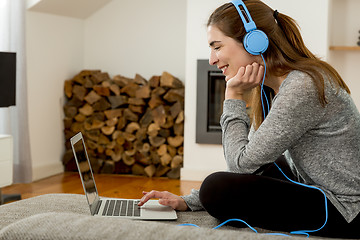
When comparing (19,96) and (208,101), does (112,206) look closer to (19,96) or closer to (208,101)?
(19,96)

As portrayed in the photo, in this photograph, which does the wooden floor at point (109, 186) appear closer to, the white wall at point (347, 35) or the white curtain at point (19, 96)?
the white curtain at point (19, 96)

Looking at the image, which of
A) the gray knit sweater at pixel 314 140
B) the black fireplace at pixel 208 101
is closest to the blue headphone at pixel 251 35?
the gray knit sweater at pixel 314 140

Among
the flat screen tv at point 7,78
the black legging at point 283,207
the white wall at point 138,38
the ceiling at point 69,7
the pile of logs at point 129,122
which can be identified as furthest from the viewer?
the white wall at point 138,38

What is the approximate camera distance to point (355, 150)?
1.38 metres

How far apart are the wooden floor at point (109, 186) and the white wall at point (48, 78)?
22cm

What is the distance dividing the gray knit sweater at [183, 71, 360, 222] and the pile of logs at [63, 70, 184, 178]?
3.01m

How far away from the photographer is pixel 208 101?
431 cm

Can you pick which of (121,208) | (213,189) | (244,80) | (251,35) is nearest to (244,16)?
(251,35)

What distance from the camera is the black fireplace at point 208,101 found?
4.28 metres

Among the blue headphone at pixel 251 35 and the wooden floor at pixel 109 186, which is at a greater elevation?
the blue headphone at pixel 251 35

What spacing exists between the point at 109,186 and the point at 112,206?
2.45m

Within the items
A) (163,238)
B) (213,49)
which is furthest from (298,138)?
(163,238)

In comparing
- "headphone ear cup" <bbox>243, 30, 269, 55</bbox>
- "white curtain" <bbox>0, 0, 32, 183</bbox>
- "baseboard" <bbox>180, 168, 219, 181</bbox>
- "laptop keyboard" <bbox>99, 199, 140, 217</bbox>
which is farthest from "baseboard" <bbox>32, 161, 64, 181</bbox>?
"headphone ear cup" <bbox>243, 30, 269, 55</bbox>

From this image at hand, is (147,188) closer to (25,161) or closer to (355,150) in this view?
(25,161)
